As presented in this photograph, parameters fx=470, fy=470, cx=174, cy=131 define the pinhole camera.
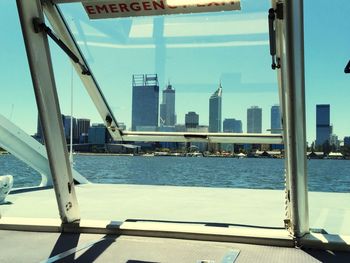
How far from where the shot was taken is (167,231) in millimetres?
3617

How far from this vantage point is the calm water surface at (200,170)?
14.1 feet

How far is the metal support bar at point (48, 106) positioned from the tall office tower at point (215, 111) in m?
1.28

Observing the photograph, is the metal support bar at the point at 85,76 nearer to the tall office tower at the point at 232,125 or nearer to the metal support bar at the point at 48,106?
the metal support bar at the point at 48,106

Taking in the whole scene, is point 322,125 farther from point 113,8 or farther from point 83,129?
point 83,129

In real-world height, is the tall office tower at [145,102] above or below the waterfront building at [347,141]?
above

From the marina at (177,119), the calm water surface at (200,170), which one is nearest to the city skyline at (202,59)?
the marina at (177,119)

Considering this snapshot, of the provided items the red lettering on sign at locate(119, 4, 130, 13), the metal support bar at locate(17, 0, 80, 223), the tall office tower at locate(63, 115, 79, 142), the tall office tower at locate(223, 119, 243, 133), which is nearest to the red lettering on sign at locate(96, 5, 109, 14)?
the red lettering on sign at locate(119, 4, 130, 13)

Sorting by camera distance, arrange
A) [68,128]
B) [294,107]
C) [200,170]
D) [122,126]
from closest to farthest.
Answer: [294,107]
[68,128]
[122,126]
[200,170]

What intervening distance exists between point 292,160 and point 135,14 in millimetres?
1576

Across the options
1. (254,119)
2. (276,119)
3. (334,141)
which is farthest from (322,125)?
(254,119)

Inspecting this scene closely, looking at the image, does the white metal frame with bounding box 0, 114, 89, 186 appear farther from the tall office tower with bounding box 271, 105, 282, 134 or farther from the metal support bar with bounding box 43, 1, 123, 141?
the tall office tower with bounding box 271, 105, 282, 134

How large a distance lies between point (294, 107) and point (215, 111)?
106cm

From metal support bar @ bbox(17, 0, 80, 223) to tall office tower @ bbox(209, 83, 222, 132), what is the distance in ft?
4.19

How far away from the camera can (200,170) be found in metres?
5.33
